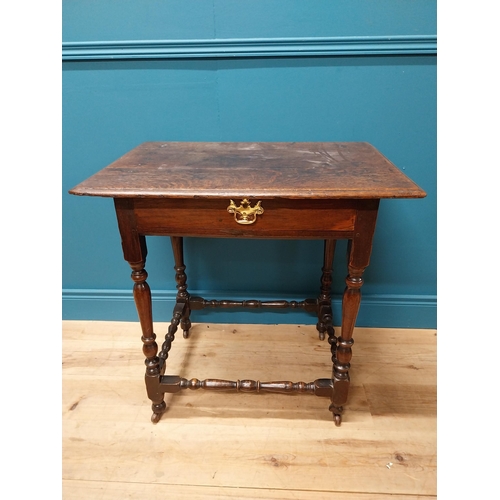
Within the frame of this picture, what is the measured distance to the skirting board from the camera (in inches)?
72.8

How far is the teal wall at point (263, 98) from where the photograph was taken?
4.98ft

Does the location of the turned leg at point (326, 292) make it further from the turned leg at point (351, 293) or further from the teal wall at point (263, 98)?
the turned leg at point (351, 293)

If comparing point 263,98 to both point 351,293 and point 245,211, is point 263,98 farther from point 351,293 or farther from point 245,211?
point 351,293

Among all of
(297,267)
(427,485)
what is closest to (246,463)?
(427,485)

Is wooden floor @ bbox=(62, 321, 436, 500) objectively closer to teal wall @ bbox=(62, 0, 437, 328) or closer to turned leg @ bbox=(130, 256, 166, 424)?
turned leg @ bbox=(130, 256, 166, 424)

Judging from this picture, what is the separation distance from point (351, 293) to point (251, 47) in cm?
102

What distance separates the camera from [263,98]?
1.61 m

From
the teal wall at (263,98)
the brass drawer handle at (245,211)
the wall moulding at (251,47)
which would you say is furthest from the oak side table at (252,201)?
the wall moulding at (251,47)

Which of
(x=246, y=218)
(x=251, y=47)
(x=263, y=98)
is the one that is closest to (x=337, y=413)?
(x=246, y=218)

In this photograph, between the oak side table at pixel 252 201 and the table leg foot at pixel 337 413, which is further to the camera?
the table leg foot at pixel 337 413

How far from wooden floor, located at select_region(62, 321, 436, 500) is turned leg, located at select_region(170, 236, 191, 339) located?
3.2 inches

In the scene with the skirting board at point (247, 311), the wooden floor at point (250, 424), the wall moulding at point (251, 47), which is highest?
the wall moulding at point (251, 47)

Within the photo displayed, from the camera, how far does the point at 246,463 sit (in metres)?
1.25

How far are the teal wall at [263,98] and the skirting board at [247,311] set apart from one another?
0.01m
